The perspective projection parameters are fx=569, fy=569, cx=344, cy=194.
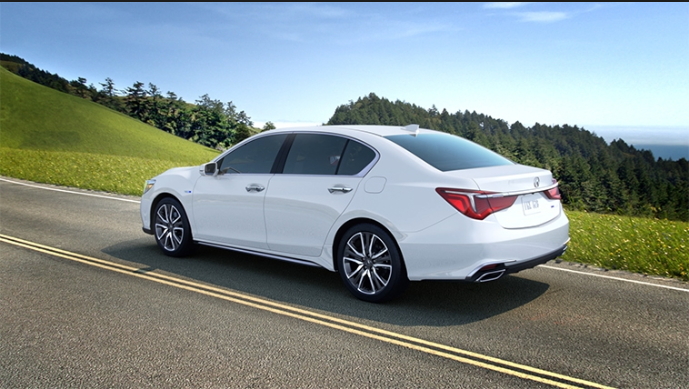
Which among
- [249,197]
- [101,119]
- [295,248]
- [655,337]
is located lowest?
[655,337]

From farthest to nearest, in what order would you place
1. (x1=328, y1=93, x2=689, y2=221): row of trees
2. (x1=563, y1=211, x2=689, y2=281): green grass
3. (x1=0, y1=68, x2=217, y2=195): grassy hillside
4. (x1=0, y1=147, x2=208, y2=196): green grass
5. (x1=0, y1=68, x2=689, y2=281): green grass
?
(x1=328, y1=93, x2=689, y2=221): row of trees
(x1=0, y1=68, x2=217, y2=195): grassy hillside
(x1=0, y1=147, x2=208, y2=196): green grass
(x1=0, y1=68, x2=689, y2=281): green grass
(x1=563, y1=211, x2=689, y2=281): green grass

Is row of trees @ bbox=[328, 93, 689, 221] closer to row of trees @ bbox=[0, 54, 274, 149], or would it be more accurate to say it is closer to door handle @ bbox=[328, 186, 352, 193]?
row of trees @ bbox=[0, 54, 274, 149]

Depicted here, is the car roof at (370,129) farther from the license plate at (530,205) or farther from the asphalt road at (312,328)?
the asphalt road at (312,328)

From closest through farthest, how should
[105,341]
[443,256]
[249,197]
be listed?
[105,341] < [443,256] < [249,197]

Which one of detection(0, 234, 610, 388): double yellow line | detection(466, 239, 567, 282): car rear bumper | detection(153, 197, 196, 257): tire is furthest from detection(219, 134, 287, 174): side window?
detection(466, 239, 567, 282): car rear bumper

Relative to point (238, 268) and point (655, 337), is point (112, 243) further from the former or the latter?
point (655, 337)

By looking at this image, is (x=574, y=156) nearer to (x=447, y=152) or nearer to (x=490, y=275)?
(x=447, y=152)

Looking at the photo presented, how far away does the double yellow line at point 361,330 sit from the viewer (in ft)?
13.6

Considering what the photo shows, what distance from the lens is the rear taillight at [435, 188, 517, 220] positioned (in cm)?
516

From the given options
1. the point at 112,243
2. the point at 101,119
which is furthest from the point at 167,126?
the point at 112,243

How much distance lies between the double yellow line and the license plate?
65.3 inches

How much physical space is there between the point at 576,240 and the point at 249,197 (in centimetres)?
526

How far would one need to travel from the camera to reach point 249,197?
22.7ft

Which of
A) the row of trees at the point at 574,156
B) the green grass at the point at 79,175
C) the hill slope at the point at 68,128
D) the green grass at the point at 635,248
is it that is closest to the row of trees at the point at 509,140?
the row of trees at the point at 574,156
